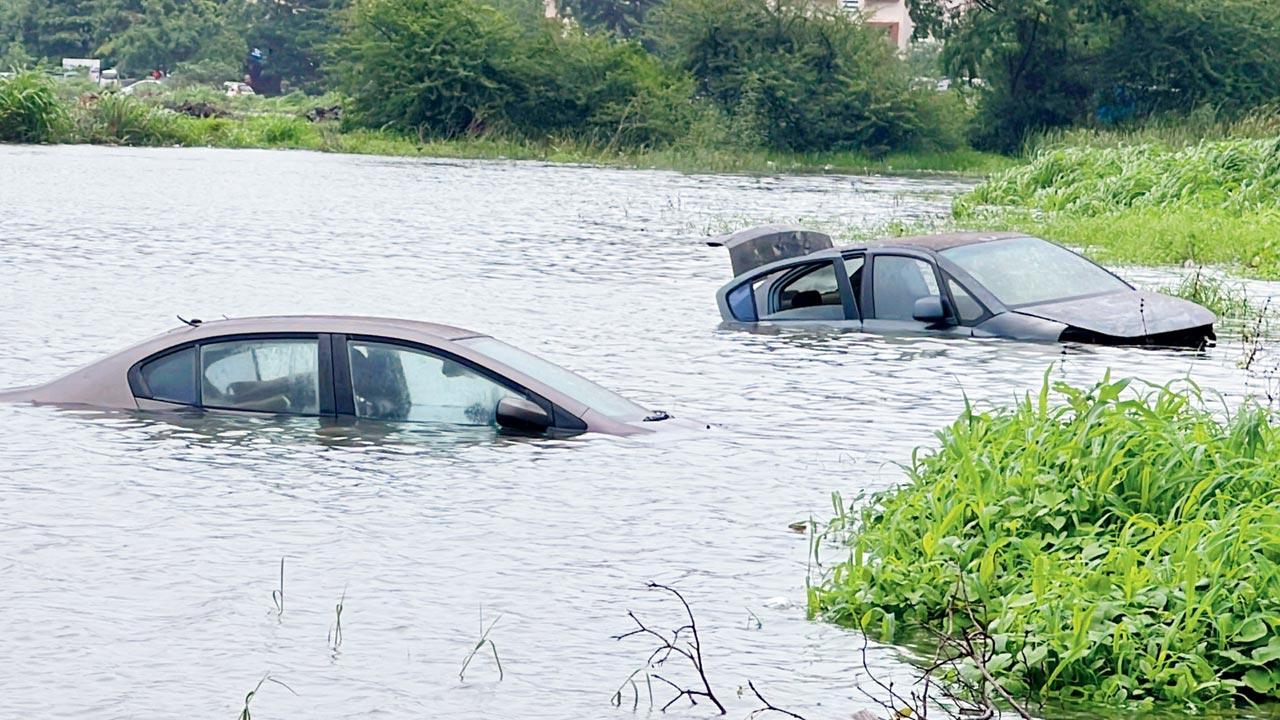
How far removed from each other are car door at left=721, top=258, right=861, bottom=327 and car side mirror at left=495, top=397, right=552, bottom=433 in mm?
8094

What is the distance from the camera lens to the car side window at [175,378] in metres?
13.1

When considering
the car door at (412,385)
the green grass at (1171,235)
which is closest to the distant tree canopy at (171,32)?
the green grass at (1171,235)

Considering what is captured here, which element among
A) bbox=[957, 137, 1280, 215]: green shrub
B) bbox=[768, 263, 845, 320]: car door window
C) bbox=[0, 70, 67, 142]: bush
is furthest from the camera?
bbox=[0, 70, 67, 142]: bush

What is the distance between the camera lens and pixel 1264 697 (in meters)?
8.04

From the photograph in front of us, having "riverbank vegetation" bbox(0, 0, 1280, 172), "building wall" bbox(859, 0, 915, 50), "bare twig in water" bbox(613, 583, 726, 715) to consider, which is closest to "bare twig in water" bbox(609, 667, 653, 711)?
"bare twig in water" bbox(613, 583, 726, 715)

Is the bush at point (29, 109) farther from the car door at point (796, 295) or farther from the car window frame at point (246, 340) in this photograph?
the car window frame at point (246, 340)

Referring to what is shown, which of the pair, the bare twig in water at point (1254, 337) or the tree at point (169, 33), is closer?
the bare twig in water at point (1254, 337)

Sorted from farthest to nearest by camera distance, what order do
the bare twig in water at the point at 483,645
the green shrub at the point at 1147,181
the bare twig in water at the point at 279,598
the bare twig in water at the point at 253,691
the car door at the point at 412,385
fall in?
the green shrub at the point at 1147,181
the car door at the point at 412,385
the bare twig in water at the point at 279,598
the bare twig in water at the point at 483,645
the bare twig in water at the point at 253,691

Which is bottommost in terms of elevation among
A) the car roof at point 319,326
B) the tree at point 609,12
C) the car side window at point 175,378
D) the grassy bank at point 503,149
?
the grassy bank at point 503,149

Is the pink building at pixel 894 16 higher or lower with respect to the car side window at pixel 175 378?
higher

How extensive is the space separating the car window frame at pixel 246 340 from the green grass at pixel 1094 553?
3427mm

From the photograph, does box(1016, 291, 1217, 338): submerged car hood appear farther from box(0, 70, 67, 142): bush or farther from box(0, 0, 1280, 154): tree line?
box(0, 0, 1280, 154): tree line

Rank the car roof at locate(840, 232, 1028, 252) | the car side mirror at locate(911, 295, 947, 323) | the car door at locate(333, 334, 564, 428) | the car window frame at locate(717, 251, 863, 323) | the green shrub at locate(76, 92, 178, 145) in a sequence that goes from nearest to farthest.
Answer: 1. the car door at locate(333, 334, 564, 428)
2. the car side mirror at locate(911, 295, 947, 323)
3. the car roof at locate(840, 232, 1028, 252)
4. the car window frame at locate(717, 251, 863, 323)
5. the green shrub at locate(76, 92, 178, 145)

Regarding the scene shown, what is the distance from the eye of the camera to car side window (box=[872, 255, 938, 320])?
2014 cm
